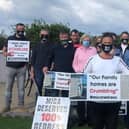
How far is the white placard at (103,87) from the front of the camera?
28.7ft

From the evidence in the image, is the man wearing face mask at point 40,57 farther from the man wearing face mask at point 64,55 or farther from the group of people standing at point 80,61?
the man wearing face mask at point 64,55

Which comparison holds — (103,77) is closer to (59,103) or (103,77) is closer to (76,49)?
(59,103)

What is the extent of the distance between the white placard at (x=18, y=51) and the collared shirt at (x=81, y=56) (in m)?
2.48

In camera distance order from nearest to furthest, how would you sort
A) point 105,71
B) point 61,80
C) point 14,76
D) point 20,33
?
1. point 105,71
2. point 61,80
3. point 20,33
4. point 14,76

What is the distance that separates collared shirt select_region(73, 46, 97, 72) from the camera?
10922mm

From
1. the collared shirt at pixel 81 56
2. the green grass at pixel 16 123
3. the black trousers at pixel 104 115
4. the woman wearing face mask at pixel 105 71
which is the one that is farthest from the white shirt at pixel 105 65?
the green grass at pixel 16 123

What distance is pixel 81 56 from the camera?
10.9m

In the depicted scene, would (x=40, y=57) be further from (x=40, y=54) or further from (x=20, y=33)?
(x=20, y=33)

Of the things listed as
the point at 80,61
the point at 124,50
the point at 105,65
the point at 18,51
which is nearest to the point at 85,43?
the point at 80,61

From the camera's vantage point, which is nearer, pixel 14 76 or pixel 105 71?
pixel 105 71

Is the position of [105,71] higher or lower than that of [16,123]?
higher

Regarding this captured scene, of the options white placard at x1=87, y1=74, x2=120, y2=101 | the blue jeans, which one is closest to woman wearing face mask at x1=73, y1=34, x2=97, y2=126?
the blue jeans

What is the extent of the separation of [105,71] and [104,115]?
751 mm

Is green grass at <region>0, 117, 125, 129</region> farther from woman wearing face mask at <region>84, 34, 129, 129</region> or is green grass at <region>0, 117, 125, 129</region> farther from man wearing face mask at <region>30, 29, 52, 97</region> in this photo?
woman wearing face mask at <region>84, 34, 129, 129</region>
